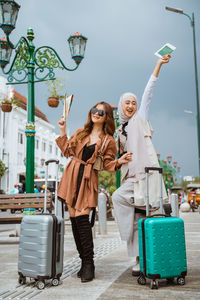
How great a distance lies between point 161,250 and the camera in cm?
340

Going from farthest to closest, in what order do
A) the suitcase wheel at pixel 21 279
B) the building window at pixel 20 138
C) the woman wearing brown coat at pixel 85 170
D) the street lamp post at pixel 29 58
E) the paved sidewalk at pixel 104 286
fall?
the building window at pixel 20 138, the street lamp post at pixel 29 58, the woman wearing brown coat at pixel 85 170, the suitcase wheel at pixel 21 279, the paved sidewalk at pixel 104 286

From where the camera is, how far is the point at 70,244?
23.2 feet

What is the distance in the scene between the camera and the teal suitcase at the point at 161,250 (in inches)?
133

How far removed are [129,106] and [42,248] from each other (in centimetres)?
177

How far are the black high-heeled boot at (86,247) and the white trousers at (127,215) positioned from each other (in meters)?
0.33

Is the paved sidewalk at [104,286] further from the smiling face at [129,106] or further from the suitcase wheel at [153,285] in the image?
the smiling face at [129,106]

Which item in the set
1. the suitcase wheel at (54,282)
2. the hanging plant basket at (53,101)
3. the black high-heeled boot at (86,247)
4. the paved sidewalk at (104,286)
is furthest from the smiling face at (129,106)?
the hanging plant basket at (53,101)

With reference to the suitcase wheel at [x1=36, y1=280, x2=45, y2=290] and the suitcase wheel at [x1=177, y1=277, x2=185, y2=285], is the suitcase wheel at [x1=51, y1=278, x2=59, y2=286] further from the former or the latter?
the suitcase wheel at [x1=177, y1=277, x2=185, y2=285]

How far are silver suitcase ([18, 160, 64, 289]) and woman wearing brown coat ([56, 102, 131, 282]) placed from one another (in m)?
0.31

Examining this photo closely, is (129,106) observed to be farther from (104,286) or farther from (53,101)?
(53,101)

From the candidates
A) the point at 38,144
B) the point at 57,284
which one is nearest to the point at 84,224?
the point at 57,284

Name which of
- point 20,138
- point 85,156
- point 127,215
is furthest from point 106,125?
point 20,138

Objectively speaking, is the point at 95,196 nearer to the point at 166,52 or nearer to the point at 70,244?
the point at 166,52

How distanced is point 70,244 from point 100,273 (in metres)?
2.96
